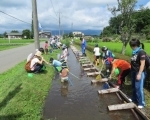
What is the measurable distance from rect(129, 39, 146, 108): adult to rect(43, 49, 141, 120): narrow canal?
55cm

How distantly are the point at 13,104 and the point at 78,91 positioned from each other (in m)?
3.09

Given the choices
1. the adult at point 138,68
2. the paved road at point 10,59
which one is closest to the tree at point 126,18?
the paved road at point 10,59

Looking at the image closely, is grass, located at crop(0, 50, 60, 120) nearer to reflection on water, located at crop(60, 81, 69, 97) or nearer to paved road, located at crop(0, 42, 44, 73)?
reflection on water, located at crop(60, 81, 69, 97)

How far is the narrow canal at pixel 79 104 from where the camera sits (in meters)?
6.60

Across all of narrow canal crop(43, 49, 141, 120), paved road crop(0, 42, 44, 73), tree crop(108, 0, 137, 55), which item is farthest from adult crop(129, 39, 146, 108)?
tree crop(108, 0, 137, 55)

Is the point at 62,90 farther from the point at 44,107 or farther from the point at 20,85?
the point at 44,107

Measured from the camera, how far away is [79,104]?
7770mm

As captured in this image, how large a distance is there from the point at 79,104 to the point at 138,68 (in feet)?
7.37

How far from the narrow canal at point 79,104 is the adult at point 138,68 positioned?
55cm

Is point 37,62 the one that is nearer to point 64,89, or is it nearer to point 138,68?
point 64,89

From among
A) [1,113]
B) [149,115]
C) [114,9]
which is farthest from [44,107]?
[114,9]

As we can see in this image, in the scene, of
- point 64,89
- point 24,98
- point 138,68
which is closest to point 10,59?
point 64,89

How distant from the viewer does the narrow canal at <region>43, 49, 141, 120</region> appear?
6598 millimetres

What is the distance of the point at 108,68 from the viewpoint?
12164 mm
